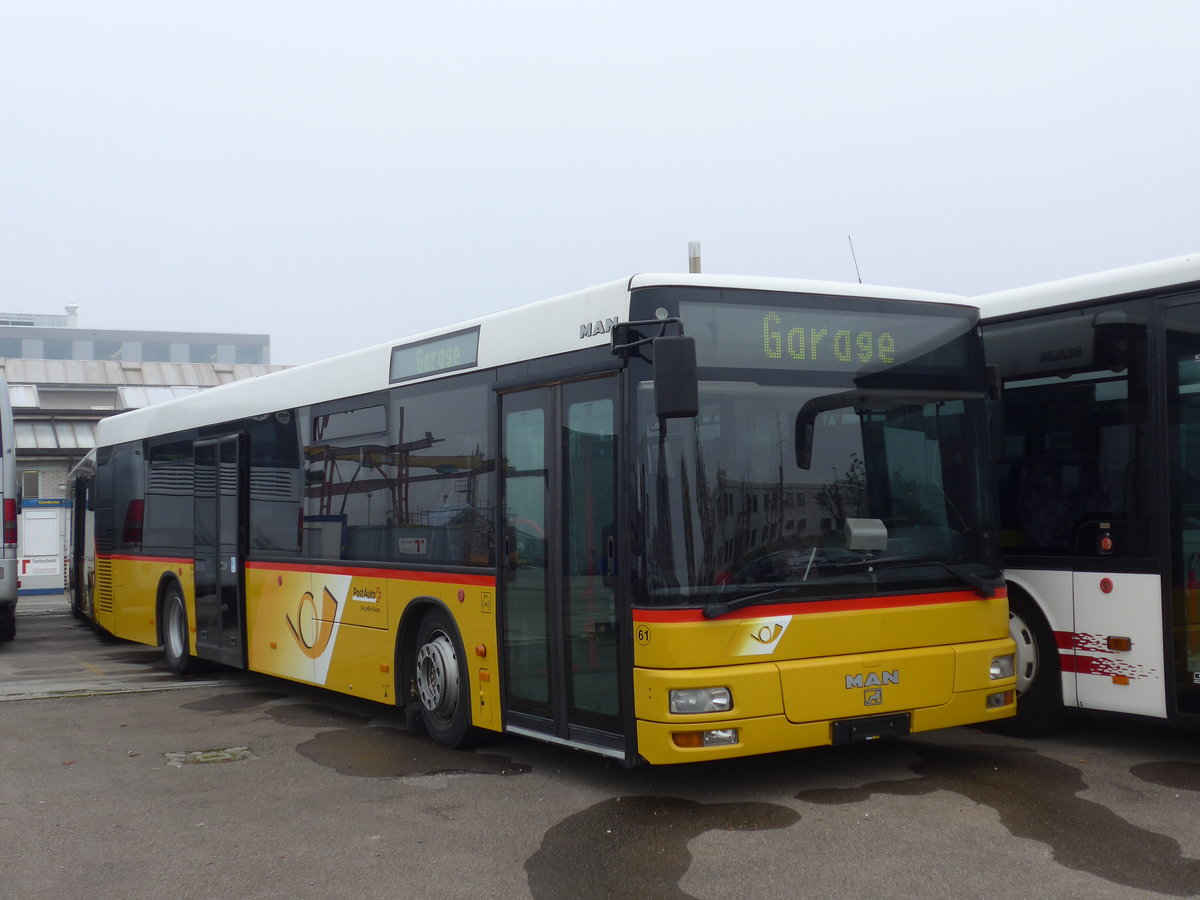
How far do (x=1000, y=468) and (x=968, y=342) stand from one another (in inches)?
49.8

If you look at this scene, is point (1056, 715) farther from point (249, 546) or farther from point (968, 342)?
point (249, 546)

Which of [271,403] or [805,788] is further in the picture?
[271,403]

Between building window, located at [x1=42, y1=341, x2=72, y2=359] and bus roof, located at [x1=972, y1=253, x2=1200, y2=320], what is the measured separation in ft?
374

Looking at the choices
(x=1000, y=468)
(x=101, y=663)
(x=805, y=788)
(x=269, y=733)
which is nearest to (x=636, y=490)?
(x=805, y=788)

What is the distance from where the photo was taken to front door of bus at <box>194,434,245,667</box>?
466 inches

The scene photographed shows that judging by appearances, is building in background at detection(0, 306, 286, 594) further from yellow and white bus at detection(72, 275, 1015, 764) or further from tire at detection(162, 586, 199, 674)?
yellow and white bus at detection(72, 275, 1015, 764)

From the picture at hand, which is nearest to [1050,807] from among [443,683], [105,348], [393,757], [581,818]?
[581,818]

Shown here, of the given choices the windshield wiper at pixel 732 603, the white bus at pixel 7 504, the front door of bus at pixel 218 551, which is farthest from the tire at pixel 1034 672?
the white bus at pixel 7 504

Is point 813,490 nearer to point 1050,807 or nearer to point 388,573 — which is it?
point 1050,807

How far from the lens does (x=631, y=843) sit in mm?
6031

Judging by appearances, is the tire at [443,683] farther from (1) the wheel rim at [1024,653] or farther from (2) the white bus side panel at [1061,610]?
(2) the white bus side panel at [1061,610]

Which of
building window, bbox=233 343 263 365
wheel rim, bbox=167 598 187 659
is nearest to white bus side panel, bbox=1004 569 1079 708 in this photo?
wheel rim, bbox=167 598 187 659

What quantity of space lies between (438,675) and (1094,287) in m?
4.89

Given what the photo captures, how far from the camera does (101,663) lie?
49.7ft
